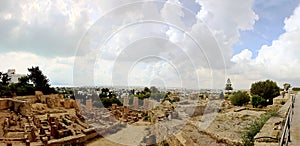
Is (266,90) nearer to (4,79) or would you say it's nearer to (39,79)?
(39,79)

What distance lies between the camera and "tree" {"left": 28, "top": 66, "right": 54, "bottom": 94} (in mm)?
37219

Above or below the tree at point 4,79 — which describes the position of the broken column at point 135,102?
below

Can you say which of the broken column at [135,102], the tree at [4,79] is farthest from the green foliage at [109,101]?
the tree at [4,79]

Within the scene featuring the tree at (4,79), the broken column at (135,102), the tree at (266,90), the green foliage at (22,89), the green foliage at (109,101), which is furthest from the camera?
Answer: the tree at (4,79)

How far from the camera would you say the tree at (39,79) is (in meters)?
37.2

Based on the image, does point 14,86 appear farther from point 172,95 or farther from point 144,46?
point 144,46

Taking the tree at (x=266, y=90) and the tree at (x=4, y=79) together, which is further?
the tree at (x=4, y=79)

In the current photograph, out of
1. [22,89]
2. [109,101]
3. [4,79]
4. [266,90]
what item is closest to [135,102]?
[109,101]

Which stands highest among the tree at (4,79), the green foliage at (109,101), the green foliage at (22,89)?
the tree at (4,79)

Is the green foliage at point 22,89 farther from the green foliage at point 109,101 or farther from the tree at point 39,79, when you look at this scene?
the green foliage at point 109,101

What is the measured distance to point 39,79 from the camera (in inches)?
1481

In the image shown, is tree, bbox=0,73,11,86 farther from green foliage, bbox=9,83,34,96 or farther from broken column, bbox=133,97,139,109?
broken column, bbox=133,97,139,109

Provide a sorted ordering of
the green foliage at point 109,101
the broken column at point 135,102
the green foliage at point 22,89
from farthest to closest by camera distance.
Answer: the green foliage at point 22,89 → the green foliage at point 109,101 → the broken column at point 135,102

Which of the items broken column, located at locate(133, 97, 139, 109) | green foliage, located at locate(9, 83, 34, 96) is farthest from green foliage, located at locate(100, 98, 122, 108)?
green foliage, located at locate(9, 83, 34, 96)
